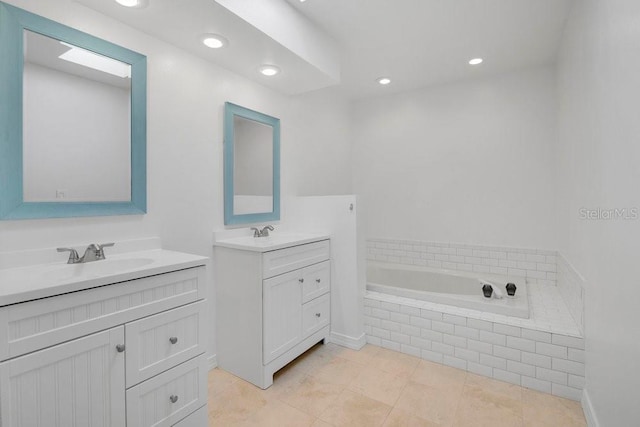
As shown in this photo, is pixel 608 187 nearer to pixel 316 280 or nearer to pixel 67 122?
pixel 316 280

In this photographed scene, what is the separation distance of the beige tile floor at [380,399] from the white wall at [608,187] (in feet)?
1.21

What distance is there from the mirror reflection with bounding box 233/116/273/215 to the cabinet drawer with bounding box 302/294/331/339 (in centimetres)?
89

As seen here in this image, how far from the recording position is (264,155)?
270 cm

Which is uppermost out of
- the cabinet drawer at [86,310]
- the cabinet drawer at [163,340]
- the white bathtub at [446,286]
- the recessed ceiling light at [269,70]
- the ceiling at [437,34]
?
the ceiling at [437,34]

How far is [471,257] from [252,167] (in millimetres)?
2464

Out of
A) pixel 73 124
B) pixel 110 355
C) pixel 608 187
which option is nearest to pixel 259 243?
pixel 110 355

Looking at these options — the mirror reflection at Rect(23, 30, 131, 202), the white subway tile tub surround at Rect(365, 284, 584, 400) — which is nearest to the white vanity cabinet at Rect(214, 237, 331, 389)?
the white subway tile tub surround at Rect(365, 284, 584, 400)

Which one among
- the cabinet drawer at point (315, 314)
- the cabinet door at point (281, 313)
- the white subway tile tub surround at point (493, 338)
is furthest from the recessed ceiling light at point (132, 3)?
the white subway tile tub surround at point (493, 338)

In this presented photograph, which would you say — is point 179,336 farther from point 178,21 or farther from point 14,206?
point 178,21

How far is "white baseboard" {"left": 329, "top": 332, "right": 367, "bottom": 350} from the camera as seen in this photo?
2.58m

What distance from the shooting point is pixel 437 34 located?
2.44m

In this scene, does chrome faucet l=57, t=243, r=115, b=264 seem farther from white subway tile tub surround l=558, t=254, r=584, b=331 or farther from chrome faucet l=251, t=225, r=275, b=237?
white subway tile tub surround l=558, t=254, r=584, b=331

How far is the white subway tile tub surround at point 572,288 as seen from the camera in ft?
6.57

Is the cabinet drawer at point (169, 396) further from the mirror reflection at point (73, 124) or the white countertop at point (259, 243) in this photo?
the mirror reflection at point (73, 124)
